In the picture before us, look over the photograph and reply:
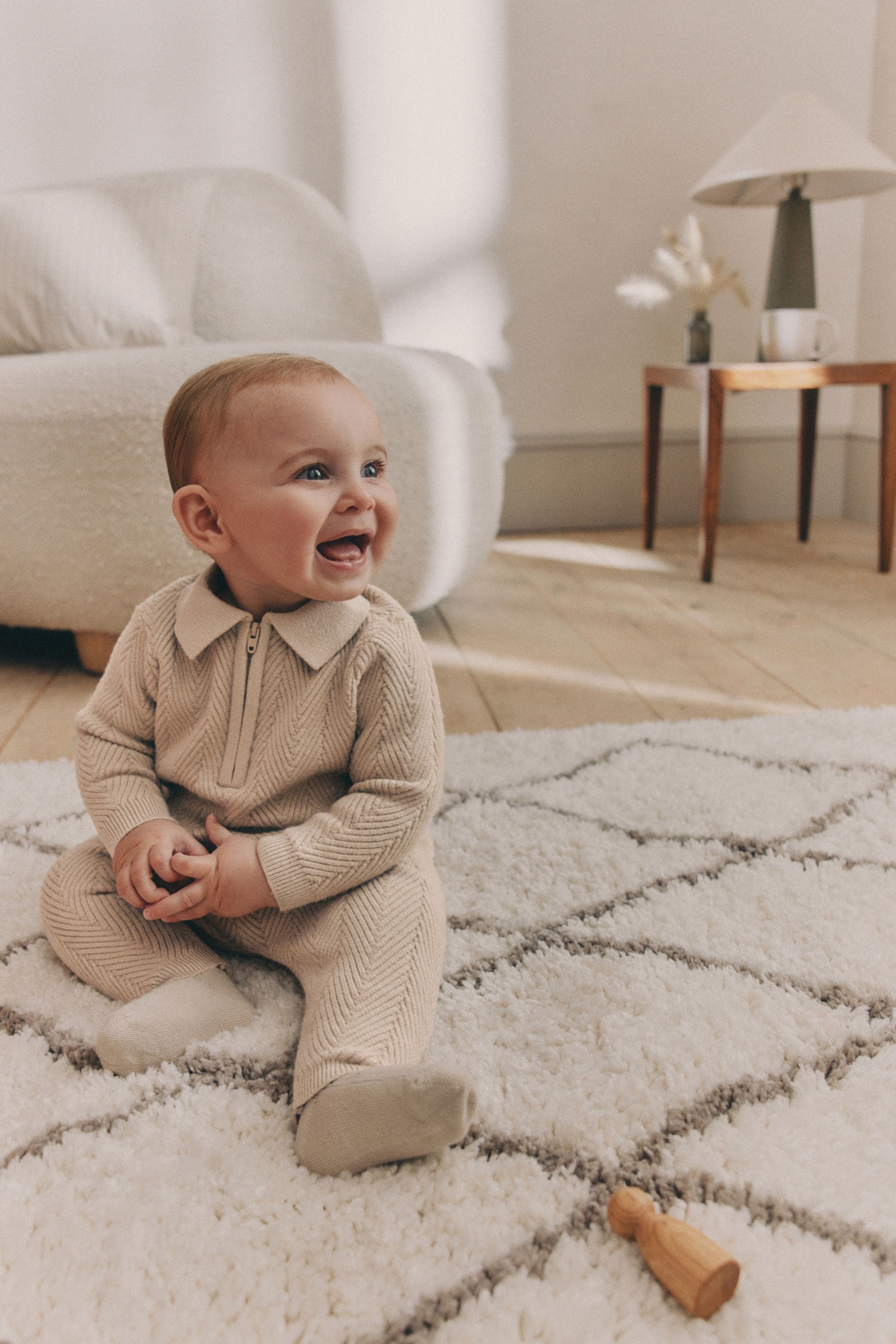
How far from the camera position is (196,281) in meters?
1.77

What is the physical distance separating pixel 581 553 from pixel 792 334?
636 mm

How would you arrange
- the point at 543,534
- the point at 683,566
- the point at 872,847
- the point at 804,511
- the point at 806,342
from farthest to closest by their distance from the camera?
the point at 543,534
the point at 804,511
the point at 683,566
the point at 806,342
the point at 872,847

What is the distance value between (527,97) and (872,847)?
82.0 inches

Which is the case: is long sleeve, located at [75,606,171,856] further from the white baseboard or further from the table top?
the white baseboard

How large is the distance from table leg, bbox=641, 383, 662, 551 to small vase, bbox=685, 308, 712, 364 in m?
0.10

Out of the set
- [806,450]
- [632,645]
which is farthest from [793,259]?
[632,645]

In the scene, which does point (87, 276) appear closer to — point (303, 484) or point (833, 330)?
point (303, 484)

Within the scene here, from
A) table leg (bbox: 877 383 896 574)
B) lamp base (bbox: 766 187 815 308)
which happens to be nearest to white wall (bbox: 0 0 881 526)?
lamp base (bbox: 766 187 815 308)

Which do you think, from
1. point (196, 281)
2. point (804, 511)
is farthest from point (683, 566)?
point (196, 281)

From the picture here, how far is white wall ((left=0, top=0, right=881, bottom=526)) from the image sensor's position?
7.14 feet

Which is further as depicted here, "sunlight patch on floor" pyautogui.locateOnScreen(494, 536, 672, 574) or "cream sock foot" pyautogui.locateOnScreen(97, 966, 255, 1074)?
"sunlight patch on floor" pyautogui.locateOnScreen(494, 536, 672, 574)

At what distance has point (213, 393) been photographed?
25.0 inches

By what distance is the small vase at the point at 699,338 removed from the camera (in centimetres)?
212

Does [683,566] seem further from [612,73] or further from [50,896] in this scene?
[50,896]
